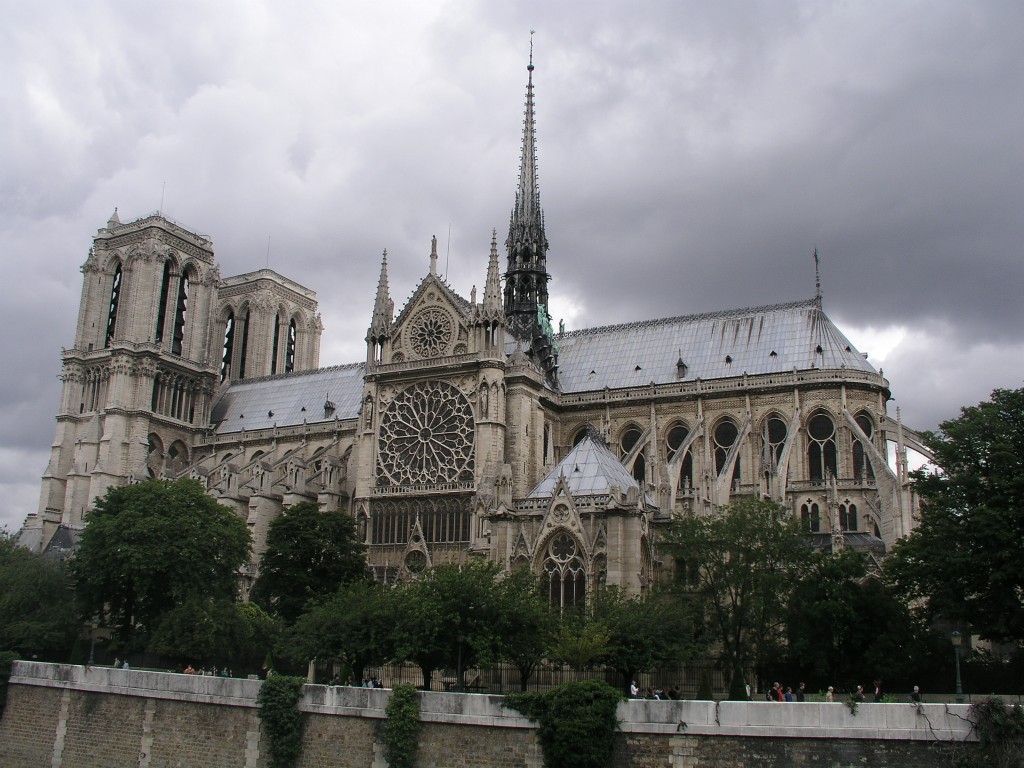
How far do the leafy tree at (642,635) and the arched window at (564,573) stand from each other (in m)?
3.54

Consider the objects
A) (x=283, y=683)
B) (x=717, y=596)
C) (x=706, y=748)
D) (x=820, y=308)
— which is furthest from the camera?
(x=820, y=308)

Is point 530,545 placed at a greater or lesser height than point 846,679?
greater

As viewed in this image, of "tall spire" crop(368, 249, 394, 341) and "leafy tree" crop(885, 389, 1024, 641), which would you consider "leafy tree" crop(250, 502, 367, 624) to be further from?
"leafy tree" crop(885, 389, 1024, 641)

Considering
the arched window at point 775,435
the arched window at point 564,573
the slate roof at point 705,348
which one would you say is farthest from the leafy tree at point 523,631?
the slate roof at point 705,348

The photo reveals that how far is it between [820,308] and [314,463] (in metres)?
30.4

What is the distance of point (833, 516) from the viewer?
49.6 m

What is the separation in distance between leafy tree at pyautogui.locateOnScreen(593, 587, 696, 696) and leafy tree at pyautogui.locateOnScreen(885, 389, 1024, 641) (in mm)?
7680

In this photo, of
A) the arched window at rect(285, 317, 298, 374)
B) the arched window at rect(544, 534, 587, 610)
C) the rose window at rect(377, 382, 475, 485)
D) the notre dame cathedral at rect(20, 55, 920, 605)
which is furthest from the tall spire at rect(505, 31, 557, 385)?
the arched window at rect(285, 317, 298, 374)

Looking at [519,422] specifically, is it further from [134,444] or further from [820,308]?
[134,444]

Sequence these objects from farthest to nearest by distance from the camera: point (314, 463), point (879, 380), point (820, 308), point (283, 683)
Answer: point (314, 463), point (820, 308), point (879, 380), point (283, 683)

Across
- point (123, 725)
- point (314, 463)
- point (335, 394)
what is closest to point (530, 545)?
point (123, 725)

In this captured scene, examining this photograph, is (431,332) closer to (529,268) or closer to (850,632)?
(529,268)

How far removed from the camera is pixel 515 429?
56.2 metres

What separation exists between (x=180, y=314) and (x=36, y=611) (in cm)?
3981
